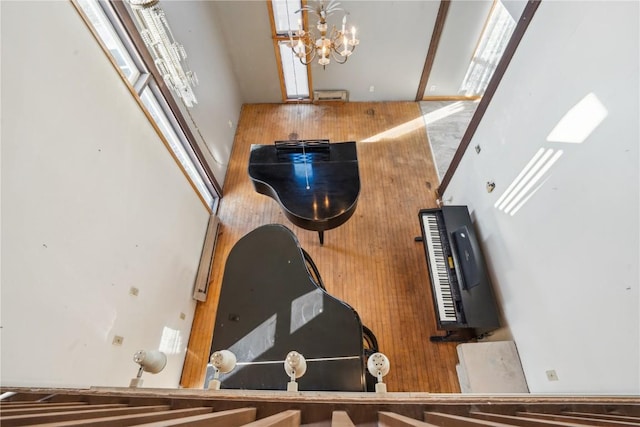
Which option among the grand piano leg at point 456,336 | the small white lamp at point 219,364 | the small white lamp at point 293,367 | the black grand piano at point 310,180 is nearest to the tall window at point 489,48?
the black grand piano at point 310,180

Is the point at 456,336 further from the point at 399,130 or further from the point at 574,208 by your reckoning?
the point at 399,130

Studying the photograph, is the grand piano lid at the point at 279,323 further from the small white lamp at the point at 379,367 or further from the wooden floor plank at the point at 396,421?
the wooden floor plank at the point at 396,421

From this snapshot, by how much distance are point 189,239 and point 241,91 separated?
3.38 meters

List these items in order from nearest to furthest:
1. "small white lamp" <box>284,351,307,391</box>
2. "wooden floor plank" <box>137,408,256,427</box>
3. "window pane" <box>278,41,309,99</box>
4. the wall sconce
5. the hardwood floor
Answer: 1. "wooden floor plank" <box>137,408,256,427</box>
2. "small white lamp" <box>284,351,307,391</box>
3. the wall sconce
4. the hardwood floor
5. "window pane" <box>278,41,309,99</box>

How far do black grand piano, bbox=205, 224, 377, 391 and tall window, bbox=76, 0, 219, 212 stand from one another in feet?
5.46

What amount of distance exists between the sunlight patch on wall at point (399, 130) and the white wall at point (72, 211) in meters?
3.47

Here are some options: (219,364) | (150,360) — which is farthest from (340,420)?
(150,360)

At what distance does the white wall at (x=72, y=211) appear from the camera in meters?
1.43

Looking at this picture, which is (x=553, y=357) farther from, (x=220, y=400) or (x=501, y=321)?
(x=220, y=400)

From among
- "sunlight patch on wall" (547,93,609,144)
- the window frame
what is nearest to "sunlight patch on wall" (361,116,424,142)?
the window frame

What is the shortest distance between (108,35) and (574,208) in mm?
3802

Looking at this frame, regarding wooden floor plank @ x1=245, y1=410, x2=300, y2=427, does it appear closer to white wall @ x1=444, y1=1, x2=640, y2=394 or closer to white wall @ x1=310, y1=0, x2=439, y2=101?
white wall @ x1=444, y1=1, x2=640, y2=394

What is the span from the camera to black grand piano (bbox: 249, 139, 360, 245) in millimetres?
2613

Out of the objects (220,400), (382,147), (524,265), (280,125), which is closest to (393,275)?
(524,265)
